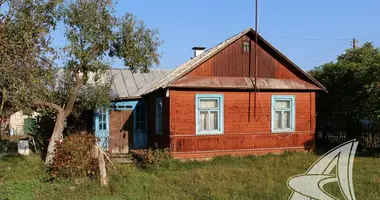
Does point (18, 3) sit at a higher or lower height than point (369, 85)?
higher

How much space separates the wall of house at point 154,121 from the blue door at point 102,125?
73.2 inches

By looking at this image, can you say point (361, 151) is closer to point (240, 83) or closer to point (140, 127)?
point (240, 83)

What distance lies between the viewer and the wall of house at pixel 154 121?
47.4 ft

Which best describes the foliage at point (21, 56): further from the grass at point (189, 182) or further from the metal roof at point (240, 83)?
the metal roof at point (240, 83)

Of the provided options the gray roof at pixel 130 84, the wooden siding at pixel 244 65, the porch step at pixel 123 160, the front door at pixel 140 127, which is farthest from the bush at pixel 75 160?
the front door at pixel 140 127

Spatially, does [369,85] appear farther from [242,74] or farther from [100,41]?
[100,41]

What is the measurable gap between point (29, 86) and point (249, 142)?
9.00 meters

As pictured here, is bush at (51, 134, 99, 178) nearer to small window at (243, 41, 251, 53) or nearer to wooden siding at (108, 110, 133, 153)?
wooden siding at (108, 110, 133, 153)

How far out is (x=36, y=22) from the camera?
30.7 ft

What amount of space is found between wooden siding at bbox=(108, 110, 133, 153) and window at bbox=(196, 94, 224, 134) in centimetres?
443

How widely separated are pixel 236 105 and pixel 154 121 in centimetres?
364

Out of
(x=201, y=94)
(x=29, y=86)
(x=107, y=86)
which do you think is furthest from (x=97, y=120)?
(x=29, y=86)

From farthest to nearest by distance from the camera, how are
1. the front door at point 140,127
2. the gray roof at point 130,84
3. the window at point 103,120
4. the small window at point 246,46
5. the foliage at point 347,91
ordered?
the gray roof at point 130,84
the front door at point 140,127
the window at point 103,120
the foliage at point 347,91
the small window at point 246,46

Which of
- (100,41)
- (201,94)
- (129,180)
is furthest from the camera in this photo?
(201,94)
